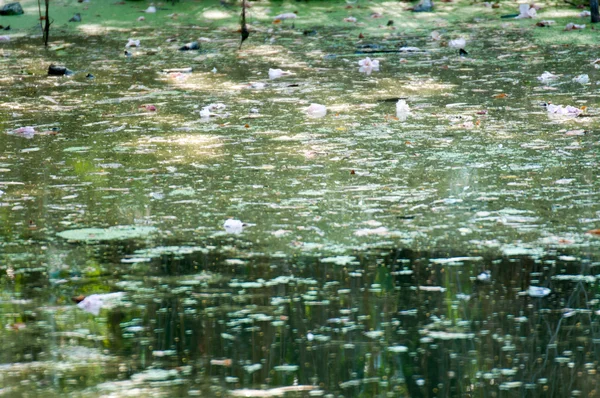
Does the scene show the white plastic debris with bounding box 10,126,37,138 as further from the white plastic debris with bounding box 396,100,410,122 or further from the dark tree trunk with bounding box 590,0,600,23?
the dark tree trunk with bounding box 590,0,600,23

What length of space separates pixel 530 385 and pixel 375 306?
0.57 meters

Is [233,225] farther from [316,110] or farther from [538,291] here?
[316,110]

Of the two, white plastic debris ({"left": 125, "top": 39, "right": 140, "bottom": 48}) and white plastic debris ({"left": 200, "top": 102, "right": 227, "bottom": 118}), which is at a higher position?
white plastic debris ({"left": 200, "top": 102, "right": 227, "bottom": 118})

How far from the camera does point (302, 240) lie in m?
3.26

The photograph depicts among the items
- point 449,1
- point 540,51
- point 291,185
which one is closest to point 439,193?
point 291,185

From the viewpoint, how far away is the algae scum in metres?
2.39

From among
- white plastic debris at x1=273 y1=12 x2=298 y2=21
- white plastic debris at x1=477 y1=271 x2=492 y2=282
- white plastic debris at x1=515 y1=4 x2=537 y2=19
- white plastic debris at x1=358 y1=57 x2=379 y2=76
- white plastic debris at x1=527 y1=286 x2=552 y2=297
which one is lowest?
white plastic debris at x1=273 y1=12 x2=298 y2=21

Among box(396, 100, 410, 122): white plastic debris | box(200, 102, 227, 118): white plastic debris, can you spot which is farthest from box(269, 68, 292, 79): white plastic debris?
box(396, 100, 410, 122): white plastic debris

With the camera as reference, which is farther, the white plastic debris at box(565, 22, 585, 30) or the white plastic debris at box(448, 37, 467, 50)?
the white plastic debris at box(565, 22, 585, 30)

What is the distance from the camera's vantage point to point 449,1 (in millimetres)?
10172

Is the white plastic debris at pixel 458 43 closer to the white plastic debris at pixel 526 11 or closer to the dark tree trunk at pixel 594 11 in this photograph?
the dark tree trunk at pixel 594 11

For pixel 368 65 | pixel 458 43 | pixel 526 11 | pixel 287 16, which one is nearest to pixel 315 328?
pixel 368 65

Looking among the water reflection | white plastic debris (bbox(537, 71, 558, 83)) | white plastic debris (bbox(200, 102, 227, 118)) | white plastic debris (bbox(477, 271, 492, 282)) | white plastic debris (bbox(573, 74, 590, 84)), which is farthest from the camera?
white plastic debris (bbox(537, 71, 558, 83))

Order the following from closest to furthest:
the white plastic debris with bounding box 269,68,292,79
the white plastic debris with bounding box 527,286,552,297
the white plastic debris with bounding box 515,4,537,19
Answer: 1. the white plastic debris with bounding box 527,286,552,297
2. the white plastic debris with bounding box 269,68,292,79
3. the white plastic debris with bounding box 515,4,537,19
